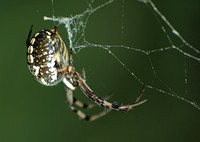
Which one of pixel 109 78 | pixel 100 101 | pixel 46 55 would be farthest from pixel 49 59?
pixel 109 78

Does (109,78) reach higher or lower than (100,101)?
higher

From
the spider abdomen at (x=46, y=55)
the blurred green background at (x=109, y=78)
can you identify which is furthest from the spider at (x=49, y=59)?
the blurred green background at (x=109, y=78)

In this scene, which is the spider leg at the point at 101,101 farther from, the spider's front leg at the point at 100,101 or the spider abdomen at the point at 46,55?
the spider abdomen at the point at 46,55

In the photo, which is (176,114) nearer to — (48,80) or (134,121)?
(134,121)

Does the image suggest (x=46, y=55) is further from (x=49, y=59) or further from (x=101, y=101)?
(x=101, y=101)

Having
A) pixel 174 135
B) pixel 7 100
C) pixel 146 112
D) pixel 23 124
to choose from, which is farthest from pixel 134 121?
pixel 7 100

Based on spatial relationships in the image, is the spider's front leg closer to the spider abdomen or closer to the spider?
the spider
